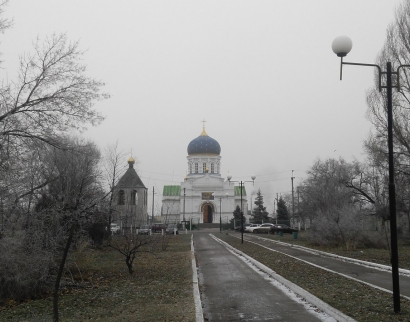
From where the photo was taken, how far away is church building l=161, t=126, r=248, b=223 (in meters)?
74.6

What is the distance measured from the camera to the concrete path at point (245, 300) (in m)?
8.73

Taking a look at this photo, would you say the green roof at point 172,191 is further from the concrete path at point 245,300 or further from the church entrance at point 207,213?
the concrete path at point 245,300

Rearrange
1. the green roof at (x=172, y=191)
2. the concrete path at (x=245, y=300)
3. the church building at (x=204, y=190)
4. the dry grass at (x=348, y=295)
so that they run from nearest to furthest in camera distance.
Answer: the dry grass at (x=348, y=295) < the concrete path at (x=245, y=300) < the church building at (x=204, y=190) < the green roof at (x=172, y=191)

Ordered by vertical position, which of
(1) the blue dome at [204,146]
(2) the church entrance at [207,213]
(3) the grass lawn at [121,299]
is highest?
(1) the blue dome at [204,146]

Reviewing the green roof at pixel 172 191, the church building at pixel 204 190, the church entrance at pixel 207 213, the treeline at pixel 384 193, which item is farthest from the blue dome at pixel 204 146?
the treeline at pixel 384 193

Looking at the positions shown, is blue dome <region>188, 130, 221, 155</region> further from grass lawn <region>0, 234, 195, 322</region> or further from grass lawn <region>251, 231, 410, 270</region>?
grass lawn <region>0, 234, 195, 322</region>

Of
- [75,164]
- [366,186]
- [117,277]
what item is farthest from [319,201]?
[117,277]

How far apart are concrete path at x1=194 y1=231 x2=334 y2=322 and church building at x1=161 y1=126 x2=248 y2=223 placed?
5846 centimetres

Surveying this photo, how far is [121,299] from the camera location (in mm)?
11359

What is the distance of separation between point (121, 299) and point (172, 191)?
2698 inches

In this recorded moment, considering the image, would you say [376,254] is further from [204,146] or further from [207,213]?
[207,213]

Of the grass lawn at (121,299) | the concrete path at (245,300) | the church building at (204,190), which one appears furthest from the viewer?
the church building at (204,190)

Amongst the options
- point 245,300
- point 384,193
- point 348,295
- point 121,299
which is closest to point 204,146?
point 384,193

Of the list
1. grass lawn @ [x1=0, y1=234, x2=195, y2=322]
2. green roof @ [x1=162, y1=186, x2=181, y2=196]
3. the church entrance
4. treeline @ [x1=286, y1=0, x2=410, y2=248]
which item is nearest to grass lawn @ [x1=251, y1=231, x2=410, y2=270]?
treeline @ [x1=286, y1=0, x2=410, y2=248]
